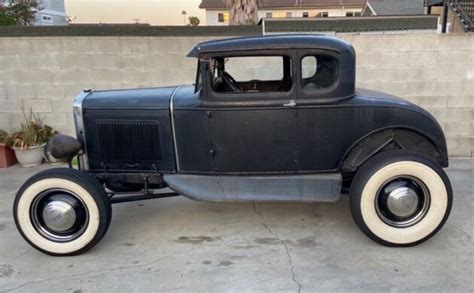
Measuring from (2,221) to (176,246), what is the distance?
1.93m

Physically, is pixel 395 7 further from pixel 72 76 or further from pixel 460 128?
pixel 72 76

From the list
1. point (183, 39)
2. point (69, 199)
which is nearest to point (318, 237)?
point (69, 199)

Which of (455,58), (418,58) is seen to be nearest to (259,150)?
(418,58)

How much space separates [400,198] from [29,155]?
4987 mm

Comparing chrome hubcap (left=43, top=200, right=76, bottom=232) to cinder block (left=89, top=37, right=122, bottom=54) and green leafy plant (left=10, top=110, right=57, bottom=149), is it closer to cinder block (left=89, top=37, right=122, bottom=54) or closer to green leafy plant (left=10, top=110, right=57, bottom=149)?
green leafy plant (left=10, top=110, right=57, bottom=149)

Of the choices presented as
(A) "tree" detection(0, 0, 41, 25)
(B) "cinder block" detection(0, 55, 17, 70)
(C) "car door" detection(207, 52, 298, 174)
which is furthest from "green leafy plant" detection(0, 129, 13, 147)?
(A) "tree" detection(0, 0, 41, 25)

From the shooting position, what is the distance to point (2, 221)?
4.02 metres

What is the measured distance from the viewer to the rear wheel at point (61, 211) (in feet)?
10.6

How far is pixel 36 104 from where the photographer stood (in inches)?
232

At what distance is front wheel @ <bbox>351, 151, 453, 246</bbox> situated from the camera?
126 inches

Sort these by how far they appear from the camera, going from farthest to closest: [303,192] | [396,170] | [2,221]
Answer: [2,221]
[303,192]
[396,170]

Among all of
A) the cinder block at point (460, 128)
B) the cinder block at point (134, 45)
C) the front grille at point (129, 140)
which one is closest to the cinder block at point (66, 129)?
the cinder block at point (134, 45)

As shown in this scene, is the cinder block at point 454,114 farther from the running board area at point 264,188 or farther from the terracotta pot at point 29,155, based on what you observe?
the terracotta pot at point 29,155

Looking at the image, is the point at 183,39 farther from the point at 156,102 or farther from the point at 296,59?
the point at 296,59
